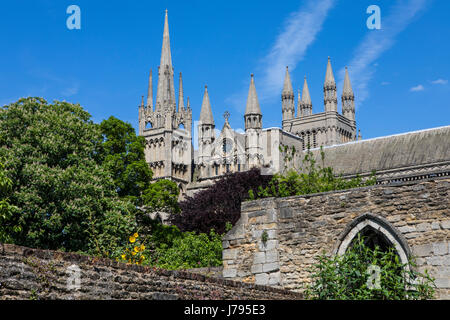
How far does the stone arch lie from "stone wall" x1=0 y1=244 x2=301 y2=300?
343 cm

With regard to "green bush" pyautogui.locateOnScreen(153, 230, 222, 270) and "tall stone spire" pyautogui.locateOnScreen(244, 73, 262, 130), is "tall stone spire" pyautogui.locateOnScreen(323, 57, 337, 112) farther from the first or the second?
"green bush" pyautogui.locateOnScreen(153, 230, 222, 270)

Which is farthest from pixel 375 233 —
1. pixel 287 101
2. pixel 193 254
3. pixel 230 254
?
pixel 287 101

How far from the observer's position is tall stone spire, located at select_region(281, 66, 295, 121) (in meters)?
96.5

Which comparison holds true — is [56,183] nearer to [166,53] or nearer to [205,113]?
[205,113]

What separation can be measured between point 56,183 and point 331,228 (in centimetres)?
1414

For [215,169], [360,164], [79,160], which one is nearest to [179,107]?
[215,169]

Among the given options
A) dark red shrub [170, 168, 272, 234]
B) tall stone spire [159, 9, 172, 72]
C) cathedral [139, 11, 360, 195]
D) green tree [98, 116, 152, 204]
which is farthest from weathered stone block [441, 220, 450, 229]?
tall stone spire [159, 9, 172, 72]

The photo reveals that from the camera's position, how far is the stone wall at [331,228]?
11.1 meters

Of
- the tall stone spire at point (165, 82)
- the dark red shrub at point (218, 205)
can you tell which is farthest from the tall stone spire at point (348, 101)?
the dark red shrub at point (218, 205)

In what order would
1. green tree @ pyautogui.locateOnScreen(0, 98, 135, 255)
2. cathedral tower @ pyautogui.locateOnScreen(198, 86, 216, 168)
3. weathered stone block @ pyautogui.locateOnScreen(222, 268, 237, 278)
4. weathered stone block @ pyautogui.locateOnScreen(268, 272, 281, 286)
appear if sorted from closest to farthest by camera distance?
weathered stone block @ pyautogui.locateOnScreen(268, 272, 281, 286) < weathered stone block @ pyautogui.locateOnScreen(222, 268, 237, 278) < green tree @ pyautogui.locateOnScreen(0, 98, 135, 255) < cathedral tower @ pyautogui.locateOnScreen(198, 86, 216, 168)

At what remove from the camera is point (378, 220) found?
38.0ft
